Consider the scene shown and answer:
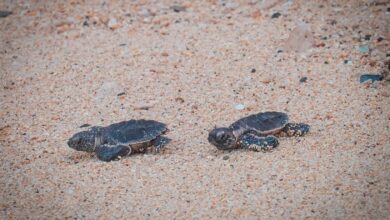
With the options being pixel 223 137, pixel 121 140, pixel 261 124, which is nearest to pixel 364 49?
pixel 261 124

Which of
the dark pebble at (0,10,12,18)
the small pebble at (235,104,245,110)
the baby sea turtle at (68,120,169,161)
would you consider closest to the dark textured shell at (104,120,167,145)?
the baby sea turtle at (68,120,169,161)

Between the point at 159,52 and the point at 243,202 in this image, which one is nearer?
the point at 243,202

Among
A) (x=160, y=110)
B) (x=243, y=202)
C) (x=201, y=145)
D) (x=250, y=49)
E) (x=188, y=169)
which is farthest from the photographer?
(x=250, y=49)

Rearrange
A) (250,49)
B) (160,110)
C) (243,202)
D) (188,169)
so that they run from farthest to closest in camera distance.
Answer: (250,49), (160,110), (188,169), (243,202)

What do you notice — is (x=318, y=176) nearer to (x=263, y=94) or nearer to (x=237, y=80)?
(x=263, y=94)

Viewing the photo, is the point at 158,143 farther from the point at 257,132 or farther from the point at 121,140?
the point at 257,132

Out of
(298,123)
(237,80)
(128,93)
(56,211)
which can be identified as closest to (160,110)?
(128,93)

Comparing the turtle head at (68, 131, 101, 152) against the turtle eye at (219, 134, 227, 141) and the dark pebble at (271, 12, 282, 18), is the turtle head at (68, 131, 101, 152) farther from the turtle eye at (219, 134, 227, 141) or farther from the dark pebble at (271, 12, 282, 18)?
the dark pebble at (271, 12, 282, 18)

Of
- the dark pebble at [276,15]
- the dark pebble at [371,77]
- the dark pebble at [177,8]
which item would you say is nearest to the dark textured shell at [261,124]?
the dark pebble at [371,77]
